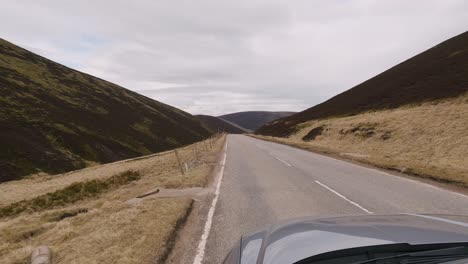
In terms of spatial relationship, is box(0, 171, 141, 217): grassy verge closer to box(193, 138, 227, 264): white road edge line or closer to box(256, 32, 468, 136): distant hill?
box(193, 138, 227, 264): white road edge line

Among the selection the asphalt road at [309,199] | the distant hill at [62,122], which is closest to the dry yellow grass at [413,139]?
the asphalt road at [309,199]

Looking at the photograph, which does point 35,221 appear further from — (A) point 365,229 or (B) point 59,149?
(B) point 59,149

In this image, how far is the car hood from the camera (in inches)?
101

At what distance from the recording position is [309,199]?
35.4ft

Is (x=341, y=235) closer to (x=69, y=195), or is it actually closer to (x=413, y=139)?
(x=69, y=195)

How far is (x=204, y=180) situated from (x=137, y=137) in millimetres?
62487

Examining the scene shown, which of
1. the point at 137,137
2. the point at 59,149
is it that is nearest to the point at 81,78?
the point at 137,137

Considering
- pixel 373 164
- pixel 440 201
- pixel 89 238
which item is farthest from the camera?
pixel 373 164

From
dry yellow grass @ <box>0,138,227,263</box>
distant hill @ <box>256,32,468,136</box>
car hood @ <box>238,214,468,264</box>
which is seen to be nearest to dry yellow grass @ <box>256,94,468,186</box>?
distant hill @ <box>256,32,468,136</box>

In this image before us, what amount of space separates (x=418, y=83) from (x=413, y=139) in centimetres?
3443

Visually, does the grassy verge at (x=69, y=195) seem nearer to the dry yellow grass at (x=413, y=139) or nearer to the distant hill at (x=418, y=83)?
the dry yellow grass at (x=413, y=139)

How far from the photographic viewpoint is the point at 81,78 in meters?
105

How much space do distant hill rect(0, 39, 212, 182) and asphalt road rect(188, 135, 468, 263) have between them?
33.5 m

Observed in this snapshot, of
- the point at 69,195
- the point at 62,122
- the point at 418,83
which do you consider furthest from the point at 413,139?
the point at 62,122
